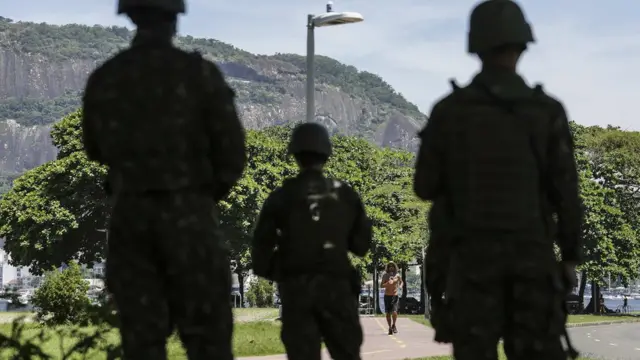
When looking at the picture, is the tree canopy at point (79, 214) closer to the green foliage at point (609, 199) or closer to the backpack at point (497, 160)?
the green foliage at point (609, 199)

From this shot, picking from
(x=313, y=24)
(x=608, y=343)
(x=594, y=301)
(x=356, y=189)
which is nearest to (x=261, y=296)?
(x=356, y=189)

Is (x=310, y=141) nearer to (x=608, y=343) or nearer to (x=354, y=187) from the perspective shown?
(x=608, y=343)

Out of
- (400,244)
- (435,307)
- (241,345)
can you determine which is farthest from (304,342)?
(400,244)

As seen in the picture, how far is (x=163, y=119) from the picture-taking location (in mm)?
5242

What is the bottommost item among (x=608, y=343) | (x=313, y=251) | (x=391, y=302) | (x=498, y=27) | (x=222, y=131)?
(x=608, y=343)

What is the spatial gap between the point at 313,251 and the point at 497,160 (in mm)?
2399

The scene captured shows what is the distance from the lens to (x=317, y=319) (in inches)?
289

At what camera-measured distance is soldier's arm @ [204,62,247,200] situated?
532cm

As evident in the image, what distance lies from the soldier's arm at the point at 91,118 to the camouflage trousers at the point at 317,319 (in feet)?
6.88

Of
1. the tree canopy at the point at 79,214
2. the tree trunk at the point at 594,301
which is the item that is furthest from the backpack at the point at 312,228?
the tree trunk at the point at 594,301

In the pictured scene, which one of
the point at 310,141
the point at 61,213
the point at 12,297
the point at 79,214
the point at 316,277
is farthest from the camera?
the point at 79,214

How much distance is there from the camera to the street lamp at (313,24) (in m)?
22.4

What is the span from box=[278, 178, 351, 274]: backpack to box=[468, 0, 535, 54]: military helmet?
2339mm

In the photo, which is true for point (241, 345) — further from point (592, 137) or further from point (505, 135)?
point (592, 137)
